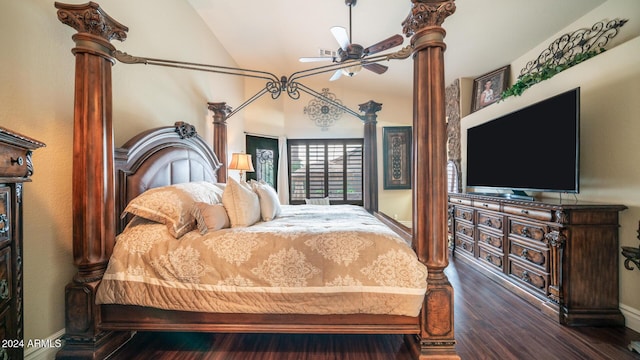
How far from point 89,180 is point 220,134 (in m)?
2.18

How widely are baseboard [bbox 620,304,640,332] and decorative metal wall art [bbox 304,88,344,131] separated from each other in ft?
16.0

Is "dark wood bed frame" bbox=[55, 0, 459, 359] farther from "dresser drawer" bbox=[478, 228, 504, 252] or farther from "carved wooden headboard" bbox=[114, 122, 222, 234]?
"dresser drawer" bbox=[478, 228, 504, 252]

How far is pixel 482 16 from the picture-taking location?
2.70 metres

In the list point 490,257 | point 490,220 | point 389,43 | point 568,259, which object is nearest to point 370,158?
point 389,43

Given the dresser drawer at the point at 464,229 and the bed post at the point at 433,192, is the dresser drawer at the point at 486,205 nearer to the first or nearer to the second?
the dresser drawer at the point at 464,229

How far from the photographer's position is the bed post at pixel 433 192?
1.53m

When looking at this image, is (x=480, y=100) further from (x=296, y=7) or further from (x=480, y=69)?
(x=296, y=7)

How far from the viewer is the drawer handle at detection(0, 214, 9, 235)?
909 millimetres

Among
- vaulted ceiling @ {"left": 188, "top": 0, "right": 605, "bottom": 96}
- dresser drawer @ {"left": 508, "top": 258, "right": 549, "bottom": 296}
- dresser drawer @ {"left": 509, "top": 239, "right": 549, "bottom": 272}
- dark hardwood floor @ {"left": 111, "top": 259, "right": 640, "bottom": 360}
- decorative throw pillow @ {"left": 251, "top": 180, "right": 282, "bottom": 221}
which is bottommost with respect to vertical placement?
dark hardwood floor @ {"left": 111, "top": 259, "right": 640, "bottom": 360}

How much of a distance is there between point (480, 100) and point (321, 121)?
305 centimetres

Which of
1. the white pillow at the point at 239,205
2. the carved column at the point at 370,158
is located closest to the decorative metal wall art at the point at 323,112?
the carved column at the point at 370,158

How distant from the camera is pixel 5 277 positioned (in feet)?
3.06

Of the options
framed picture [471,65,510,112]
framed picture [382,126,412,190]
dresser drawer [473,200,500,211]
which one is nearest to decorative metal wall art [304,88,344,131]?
framed picture [382,126,412,190]

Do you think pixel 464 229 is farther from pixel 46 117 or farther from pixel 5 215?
pixel 46 117
